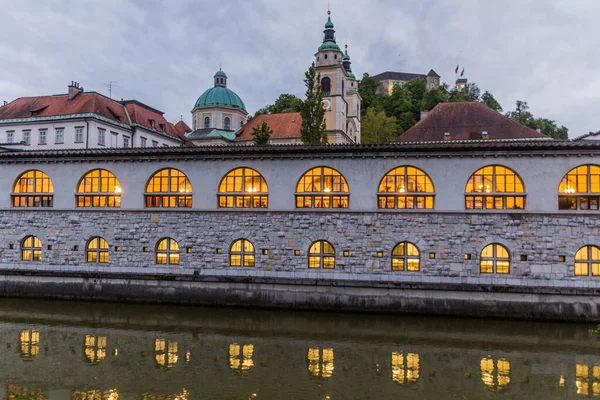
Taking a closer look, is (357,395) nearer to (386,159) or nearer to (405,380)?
(405,380)

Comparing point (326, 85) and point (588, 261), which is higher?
point (326, 85)

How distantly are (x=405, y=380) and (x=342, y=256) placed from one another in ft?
29.2

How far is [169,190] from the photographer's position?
75.2 feet

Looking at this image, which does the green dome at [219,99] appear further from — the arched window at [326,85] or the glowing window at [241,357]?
the glowing window at [241,357]

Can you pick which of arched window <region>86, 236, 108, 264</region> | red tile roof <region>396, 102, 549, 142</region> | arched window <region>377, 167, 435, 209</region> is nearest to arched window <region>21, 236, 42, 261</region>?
arched window <region>86, 236, 108, 264</region>

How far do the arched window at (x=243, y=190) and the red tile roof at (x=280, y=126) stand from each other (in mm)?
39683

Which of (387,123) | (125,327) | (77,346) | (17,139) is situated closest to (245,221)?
A: (125,327)

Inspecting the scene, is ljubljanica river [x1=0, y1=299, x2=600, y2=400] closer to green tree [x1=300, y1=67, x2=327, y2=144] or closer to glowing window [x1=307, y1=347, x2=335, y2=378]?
glowing window [x1=307, y1=347, x2=335, y2=378]

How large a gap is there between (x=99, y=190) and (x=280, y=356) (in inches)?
575

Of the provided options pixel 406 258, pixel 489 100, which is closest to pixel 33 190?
pixel 406 258

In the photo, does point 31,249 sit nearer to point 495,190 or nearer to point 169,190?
point 169,190

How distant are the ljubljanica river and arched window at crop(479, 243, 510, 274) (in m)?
2.36

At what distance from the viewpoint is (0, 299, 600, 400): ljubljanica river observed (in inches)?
465

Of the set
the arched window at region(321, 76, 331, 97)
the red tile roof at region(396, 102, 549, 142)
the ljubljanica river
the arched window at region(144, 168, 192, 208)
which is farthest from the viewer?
the arched window at region(321, 76, 331, 97)
